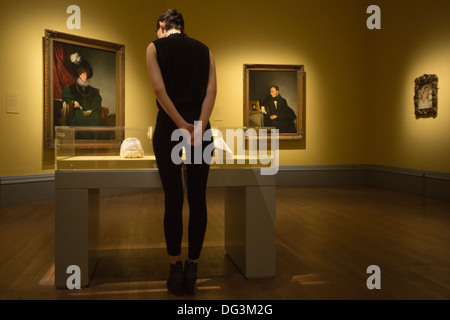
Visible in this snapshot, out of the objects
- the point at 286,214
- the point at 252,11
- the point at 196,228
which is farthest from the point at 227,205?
the point at 252,11

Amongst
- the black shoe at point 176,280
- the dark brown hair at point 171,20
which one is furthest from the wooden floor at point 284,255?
the dark brown hair at point 171,20

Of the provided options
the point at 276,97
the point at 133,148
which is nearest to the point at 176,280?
the point at 133,148

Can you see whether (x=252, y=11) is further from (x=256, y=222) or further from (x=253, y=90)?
(x=256, y=222)

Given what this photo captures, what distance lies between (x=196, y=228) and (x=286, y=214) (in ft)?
11.8

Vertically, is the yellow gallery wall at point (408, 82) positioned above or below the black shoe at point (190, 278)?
above

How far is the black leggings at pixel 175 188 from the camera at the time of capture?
287cm

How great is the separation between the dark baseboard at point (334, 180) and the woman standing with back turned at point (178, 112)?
213 inches

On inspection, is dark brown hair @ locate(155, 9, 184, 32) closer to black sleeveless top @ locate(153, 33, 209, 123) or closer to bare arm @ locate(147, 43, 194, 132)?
black sleeveless top @ locate(153, 33, 209, 123)

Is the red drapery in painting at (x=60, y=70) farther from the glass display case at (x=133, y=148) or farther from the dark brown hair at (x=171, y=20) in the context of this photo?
the dark brown hair at (x=171, y=20)

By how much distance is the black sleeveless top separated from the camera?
285cm

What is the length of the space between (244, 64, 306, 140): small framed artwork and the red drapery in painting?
13.8 ft

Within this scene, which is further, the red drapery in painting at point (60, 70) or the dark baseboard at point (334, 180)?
the red drapery in painting at point (60, 70)

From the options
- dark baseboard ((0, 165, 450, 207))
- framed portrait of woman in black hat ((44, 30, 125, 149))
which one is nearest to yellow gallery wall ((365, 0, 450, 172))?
dark baseboard ((0, 165, 450, 207))

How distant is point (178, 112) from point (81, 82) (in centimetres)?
627
